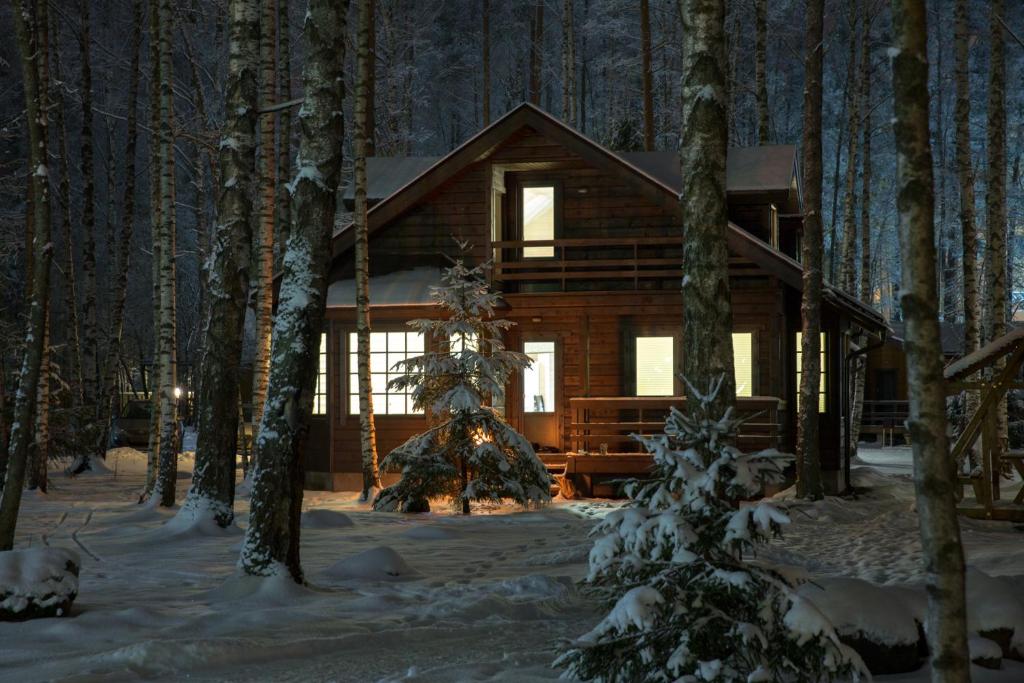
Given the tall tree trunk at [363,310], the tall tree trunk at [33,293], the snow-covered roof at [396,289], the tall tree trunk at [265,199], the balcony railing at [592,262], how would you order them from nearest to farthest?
1. the tall tree trunk at [33,293]
2. the tall tree trunk at [265,199]
3. the tall tree trunk at [363,310]
4. the snow-covered roof at [396,289]
5. the balcony railing at [592,262]

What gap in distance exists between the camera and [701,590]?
5.14 metres

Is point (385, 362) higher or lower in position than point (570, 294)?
lower

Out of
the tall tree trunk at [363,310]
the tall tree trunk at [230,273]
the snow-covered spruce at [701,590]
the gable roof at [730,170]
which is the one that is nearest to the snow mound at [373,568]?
the tall tree trunk at [230,273]

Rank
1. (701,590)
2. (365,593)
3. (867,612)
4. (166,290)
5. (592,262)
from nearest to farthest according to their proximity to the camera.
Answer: (701,590)
(867,612)
(365,593)
(166,290)
(592,262)

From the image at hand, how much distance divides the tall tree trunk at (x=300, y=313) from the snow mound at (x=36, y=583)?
4.75 feet

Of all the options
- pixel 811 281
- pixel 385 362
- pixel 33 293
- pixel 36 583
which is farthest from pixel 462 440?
A: pixel 36 583

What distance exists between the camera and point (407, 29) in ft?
128

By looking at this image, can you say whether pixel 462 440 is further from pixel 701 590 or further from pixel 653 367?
pixel 701 590

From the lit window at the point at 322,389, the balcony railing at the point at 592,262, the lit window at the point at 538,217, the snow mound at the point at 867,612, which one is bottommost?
the snow mound at the point at 867,612

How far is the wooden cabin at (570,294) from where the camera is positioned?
19.8 m

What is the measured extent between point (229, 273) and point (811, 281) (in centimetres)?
894

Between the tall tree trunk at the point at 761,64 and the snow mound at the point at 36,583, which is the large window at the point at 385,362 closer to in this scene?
the tall tree trunk at the point at 761,64

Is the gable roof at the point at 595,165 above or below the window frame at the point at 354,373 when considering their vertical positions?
above

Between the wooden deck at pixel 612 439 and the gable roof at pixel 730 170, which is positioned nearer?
the wooden deck at pixel 612 439
